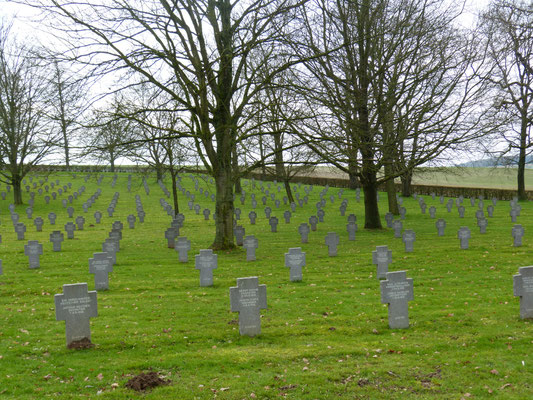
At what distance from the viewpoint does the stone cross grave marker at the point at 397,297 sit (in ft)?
25.9

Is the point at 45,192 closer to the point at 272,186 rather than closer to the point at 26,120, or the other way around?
the point at 26,120

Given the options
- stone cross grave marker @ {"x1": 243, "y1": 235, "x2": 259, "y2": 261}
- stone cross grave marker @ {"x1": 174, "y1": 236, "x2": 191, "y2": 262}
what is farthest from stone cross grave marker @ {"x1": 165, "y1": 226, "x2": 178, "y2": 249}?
stone cross grave marker @ {"x1": 243, "y1": 235, "x2": 259, "y2": 261}

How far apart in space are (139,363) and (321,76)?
1477 cm

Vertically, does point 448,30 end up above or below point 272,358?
above

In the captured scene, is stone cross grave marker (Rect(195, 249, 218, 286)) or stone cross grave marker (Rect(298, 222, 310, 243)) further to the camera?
A: stone cross grave marker (Rect(298, 222, 310, 243))

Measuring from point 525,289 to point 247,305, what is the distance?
4372 millimetres

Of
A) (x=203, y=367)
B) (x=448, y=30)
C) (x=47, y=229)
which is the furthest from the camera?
(x=47, y=229)

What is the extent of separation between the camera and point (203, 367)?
648 cm

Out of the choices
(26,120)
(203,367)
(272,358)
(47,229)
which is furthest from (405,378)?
(26,120)

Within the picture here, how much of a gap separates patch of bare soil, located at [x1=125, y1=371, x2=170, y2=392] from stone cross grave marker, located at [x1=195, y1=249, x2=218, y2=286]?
539 cm

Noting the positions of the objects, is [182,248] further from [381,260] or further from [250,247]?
[381,260]

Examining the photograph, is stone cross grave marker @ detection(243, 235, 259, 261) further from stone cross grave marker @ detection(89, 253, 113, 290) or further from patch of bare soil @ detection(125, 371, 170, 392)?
patch of bare soil @ detection(125, 371, 170, 392)

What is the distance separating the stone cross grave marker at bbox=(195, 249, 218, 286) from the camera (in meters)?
11.5

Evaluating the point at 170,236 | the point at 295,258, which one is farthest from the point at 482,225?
the point at 170,236
